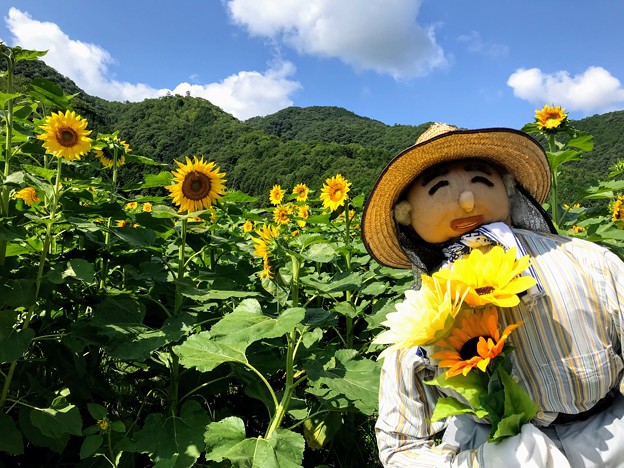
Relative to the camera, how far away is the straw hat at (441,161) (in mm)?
1368

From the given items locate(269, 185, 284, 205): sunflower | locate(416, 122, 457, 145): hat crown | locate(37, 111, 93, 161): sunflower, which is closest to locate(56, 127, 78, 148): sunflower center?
locate(37, 111, 93, 161): sunflower

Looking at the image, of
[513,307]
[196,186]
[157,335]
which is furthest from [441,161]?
[196,186]

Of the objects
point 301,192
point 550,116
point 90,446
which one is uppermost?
point 550,116

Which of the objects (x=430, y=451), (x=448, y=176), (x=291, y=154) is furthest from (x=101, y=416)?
(x=291, y=154)

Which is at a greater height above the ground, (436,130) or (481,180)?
(436,130)

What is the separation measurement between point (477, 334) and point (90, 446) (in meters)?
1.33

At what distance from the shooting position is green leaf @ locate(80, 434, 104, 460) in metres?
1.59

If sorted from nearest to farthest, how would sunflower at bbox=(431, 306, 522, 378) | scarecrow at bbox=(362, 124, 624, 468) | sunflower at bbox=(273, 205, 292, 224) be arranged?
1. sunflower at bbox=(431, 306, 522, 378)
2. scarecrow at bbox=(362, 124, 624, 468)
3. sunflower at bbox=(273, 205, 292, 224)

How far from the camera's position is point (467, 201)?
4.25 feet

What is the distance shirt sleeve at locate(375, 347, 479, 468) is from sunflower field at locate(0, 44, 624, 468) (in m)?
0.18

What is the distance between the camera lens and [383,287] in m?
2.27

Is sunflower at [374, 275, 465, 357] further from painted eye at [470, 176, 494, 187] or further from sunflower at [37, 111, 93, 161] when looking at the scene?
sunflower at [37, 111, 93, 161]

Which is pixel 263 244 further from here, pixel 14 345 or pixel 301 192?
pixel 301 192

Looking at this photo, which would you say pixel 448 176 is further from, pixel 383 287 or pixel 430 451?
pixel 383 287
